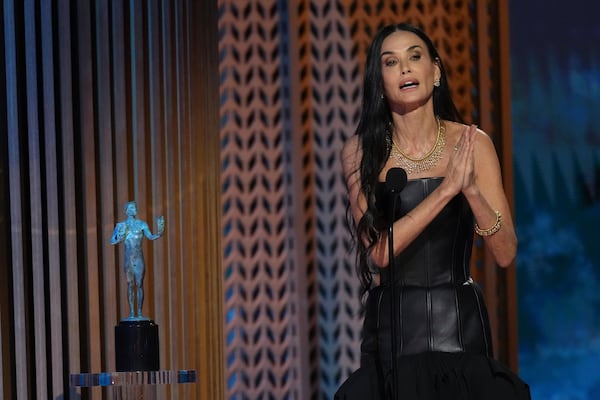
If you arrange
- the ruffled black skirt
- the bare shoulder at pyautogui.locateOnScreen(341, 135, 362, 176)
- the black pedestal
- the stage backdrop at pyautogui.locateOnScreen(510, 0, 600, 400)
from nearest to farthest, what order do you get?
the ruffled black skirt < the bare shoulder at pyautogui.locateOnScreen(341, 135, 362, 176) < the black pedestal < the stage backdrop at pyautogui.locateOnScreen(510, 0, 600, 400)

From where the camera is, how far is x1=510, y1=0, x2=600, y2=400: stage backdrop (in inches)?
228

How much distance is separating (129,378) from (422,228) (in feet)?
4.87

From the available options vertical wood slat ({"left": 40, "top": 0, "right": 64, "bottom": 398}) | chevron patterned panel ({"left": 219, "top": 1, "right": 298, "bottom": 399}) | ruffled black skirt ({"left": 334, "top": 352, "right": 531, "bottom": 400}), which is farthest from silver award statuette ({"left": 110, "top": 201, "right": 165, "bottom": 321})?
ruffled black skirt ({"left": 334, "top": 352, "right": 531, "bottom": 400})

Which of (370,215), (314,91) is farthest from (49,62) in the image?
(370,215)

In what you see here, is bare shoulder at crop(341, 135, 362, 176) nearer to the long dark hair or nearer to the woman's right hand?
the long dark hair

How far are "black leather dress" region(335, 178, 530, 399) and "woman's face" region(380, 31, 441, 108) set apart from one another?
23 cm

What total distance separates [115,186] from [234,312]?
2.88 ft

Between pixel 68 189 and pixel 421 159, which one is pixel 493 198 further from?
pixel 68 189

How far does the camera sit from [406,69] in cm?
305

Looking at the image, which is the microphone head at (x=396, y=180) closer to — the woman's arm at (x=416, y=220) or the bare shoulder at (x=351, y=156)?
the woman's arm at (x=416, y=220)

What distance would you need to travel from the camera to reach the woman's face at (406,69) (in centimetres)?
304

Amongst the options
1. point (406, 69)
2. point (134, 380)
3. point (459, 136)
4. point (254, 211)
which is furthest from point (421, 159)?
point (254, 211)

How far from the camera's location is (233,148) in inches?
209

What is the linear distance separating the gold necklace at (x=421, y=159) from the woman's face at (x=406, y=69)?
0.12 meters
